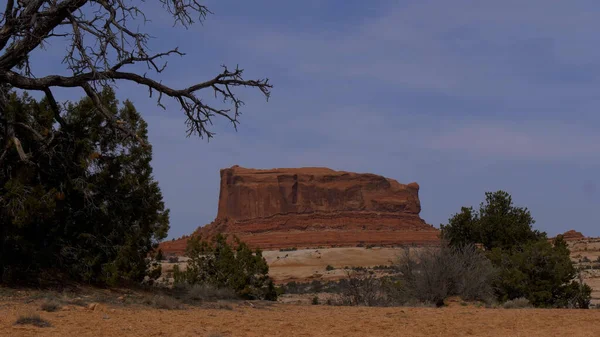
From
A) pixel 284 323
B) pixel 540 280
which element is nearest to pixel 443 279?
pixel 540 280

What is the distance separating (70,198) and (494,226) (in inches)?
886

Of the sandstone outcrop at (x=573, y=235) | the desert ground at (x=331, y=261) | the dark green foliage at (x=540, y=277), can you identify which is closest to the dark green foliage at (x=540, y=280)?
the dark green foliage at (x=540, y=277)

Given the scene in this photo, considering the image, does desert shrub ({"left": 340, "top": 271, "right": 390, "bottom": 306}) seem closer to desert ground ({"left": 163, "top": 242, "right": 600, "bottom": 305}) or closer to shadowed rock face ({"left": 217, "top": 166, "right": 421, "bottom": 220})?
desert ground ({"left": 163, "top": 242, "right": 600, "bottom": 305})

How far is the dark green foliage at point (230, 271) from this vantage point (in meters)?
20.0

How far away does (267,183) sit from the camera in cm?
13175

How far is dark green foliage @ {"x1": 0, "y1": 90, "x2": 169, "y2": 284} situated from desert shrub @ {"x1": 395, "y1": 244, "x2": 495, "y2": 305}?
7753 mm

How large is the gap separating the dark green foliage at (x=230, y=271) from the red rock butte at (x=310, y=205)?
89.8 meters

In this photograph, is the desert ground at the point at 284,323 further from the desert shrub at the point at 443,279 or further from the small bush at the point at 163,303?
the desert shrub at the point at 443,279

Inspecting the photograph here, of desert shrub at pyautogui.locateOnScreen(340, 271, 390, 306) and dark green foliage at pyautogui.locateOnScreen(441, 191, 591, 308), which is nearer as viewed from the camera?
desert shrub at pyautogui.locateOnScreen(340, 271, 390, 306)

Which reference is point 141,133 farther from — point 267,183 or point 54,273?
point 267,183

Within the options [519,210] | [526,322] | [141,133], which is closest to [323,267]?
[519,210]

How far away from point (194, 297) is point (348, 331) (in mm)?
6492

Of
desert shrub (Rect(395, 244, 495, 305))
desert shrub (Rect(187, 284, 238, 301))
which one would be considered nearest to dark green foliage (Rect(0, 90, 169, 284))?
desert shrub (Rect(187, 284, 238, 301))

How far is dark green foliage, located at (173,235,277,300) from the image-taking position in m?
20.0
